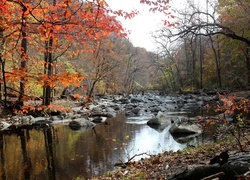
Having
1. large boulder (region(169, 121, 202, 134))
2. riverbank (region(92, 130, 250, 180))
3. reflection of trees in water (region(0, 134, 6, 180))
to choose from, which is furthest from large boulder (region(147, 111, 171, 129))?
reflection of trees in water (region(0, 134, 6, 180))

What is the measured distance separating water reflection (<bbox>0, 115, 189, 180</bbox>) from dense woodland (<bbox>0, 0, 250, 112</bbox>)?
5.96 ft

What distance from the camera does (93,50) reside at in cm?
1825

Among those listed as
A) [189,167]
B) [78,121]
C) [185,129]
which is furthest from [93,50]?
[189,167]

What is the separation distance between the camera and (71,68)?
894 inches

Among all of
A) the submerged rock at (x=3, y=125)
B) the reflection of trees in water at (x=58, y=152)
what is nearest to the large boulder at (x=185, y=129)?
the reflection of trees in water at (x=58, y=152)

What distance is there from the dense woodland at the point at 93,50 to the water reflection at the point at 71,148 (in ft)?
5.96

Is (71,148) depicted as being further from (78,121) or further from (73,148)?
(78,121)

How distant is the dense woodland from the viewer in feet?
13.3

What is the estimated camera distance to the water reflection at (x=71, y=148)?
615 centimetres

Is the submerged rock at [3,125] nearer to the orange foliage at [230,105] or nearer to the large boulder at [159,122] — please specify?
the large boulder at [159,122]

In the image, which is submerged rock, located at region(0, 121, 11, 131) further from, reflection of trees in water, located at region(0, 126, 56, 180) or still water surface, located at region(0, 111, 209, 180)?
still water surface, located at region(0, 111, 209, 180)

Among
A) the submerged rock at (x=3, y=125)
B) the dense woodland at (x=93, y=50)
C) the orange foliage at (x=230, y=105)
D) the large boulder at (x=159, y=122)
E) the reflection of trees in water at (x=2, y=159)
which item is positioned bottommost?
the reflection of trees in water at (x=2, y=159)

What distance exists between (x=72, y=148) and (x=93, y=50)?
11306 millimetres

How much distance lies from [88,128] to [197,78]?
27.6 m
